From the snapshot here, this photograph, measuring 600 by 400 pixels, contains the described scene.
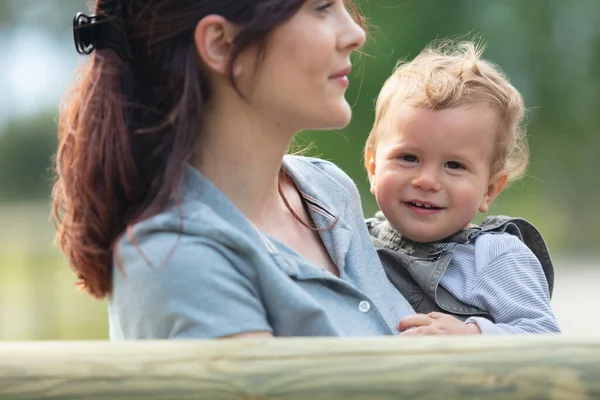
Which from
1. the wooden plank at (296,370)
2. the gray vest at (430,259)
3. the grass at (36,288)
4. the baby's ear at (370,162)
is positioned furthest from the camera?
the grass at (36,288)

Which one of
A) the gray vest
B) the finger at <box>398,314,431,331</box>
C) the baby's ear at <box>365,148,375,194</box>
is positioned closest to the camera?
the finger at <box>398,314,431,331</box>

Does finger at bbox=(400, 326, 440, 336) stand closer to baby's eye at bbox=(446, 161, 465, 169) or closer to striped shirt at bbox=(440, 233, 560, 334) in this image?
striped shirt at bbox=(440, 233, 560, 334)

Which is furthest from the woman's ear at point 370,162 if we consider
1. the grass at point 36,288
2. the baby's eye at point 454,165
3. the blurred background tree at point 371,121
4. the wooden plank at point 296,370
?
the grass at point 36,288

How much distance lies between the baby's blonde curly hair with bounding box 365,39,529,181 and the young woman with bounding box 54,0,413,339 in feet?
1.38

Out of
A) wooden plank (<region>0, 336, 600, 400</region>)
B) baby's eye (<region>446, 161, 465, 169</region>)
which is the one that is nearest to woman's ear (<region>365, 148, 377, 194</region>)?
baby's eye (<region>446, 161, 465, 169</region>)

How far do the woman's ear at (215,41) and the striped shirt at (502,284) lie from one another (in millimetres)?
754

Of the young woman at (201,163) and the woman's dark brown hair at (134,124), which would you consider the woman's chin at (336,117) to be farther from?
the woman's dark brown hair at (134,124)

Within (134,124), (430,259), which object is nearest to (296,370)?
(134,124)

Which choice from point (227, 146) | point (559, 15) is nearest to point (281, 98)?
point (227, 146)

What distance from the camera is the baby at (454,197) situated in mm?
2236

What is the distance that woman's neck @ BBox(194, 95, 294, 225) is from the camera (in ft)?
6.36

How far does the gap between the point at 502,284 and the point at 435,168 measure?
0.31 meters

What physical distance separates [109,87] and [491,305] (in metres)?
0.94

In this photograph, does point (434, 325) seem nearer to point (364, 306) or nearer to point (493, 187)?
point (364, 306)
